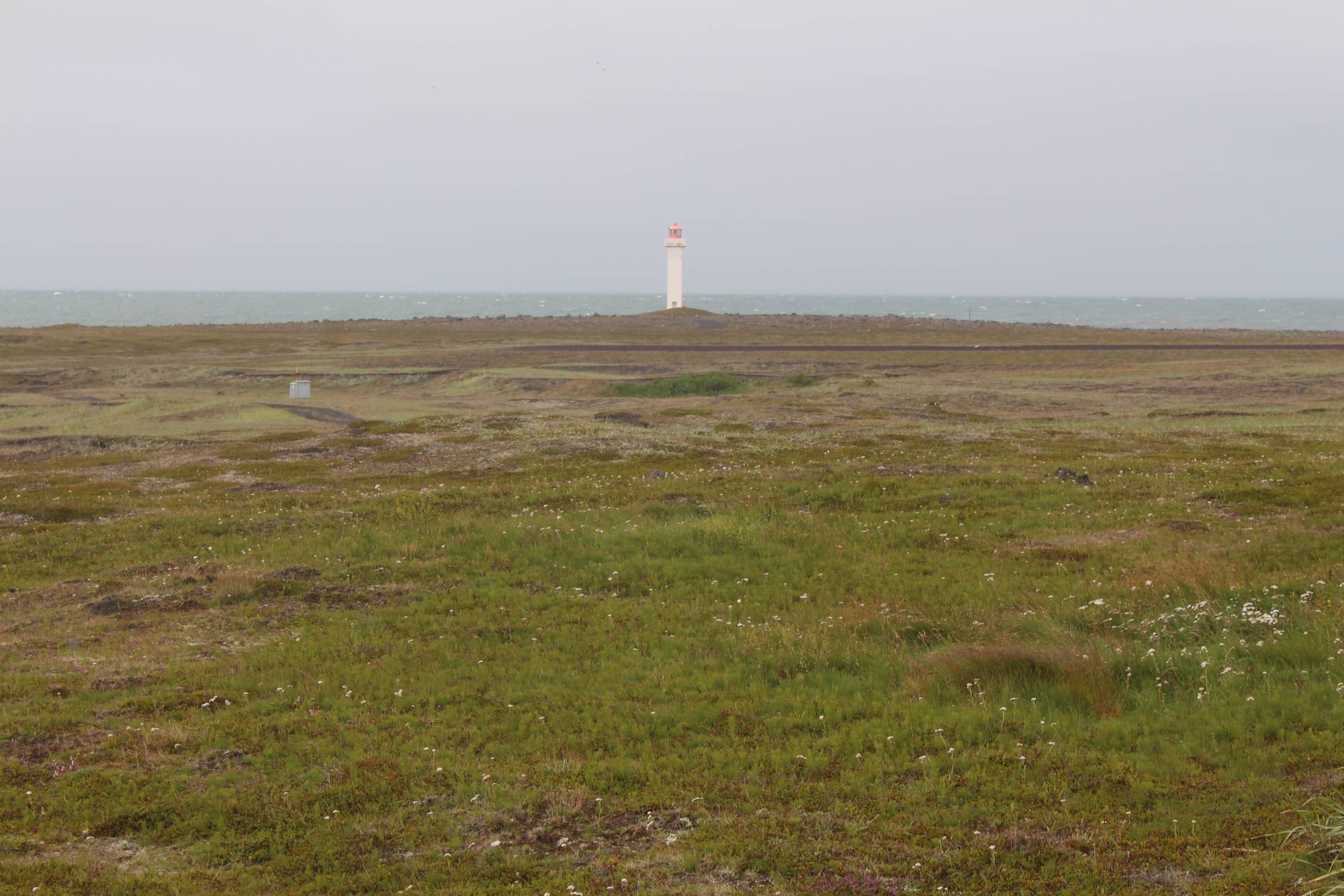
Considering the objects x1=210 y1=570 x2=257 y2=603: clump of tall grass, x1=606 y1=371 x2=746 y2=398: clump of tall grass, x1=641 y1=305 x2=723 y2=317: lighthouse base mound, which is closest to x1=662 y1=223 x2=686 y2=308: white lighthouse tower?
x1=641 y1=305 x2=723 y2=317: lighthouse base mound

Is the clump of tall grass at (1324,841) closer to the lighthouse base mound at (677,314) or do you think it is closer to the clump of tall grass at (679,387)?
the clump of tall grass at (679,387)

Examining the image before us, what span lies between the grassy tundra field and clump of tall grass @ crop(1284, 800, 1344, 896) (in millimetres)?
82

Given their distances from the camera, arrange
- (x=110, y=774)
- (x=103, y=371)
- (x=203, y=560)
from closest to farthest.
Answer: (x=110, y=774), (x=203, y=560), (x=103, y=371)

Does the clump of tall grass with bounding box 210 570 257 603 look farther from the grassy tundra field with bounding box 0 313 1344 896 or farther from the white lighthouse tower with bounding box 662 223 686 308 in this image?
the white lighthouse tower with bounding box 662 223 686 308

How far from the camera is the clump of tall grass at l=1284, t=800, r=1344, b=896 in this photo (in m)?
8.77

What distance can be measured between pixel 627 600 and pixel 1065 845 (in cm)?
1250

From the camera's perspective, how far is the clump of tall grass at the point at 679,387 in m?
76.8

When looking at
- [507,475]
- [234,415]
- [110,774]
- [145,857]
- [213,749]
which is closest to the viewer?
[145,857]

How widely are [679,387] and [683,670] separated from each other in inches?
2419

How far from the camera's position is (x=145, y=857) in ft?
38.7

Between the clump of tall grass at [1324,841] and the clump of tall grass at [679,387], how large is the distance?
6626cm

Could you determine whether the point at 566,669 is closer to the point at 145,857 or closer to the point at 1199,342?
the point at 145,857

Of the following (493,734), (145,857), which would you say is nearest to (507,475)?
(493,734)

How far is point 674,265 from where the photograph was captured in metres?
188
